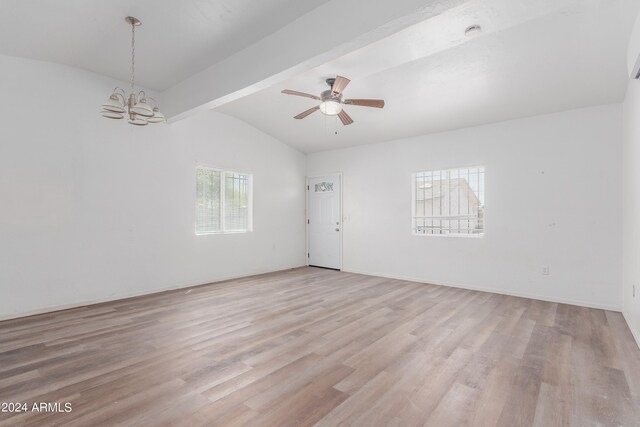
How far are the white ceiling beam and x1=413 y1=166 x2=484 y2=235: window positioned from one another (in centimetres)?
363

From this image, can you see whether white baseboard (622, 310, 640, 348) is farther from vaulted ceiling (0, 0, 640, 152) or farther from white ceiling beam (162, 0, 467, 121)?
white ceiling beam (162, 0, 467, 121)

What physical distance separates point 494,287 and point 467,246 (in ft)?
2.47

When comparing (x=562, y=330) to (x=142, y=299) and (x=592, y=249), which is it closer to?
(x=592, y=249)

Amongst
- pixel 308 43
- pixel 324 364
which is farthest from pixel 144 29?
pixel 324 364

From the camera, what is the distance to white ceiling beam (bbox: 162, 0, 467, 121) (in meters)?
2.26

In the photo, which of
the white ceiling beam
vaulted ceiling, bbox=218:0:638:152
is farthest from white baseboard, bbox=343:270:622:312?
the white ceiling beam

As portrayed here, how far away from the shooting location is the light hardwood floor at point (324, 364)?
1880 millimetres

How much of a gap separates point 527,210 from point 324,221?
4019 millimetres

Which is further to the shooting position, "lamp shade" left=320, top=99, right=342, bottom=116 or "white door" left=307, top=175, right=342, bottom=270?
"white door" left=307, top=175, right=342, bottom=270

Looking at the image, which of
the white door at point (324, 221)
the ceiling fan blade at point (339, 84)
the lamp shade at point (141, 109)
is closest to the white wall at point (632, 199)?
the ceiling fan blade at point (339, 84)

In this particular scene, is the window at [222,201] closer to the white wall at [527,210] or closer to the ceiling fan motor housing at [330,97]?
the white wall at [527,210]

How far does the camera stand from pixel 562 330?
3.30 m

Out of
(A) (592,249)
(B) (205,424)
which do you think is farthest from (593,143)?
(B) (205,424)

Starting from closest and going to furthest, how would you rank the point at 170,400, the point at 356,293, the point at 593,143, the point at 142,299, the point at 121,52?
the point at 170,400 → the point at 121,52 → the point at 593,143 → the point at 142,299 → the point at 356,293
